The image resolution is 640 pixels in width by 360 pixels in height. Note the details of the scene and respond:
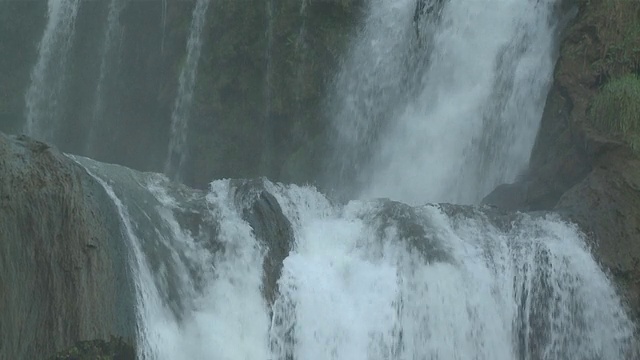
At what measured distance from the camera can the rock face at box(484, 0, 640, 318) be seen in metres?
11.9

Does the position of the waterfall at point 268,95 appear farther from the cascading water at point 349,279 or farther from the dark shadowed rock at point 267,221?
the dark shadowed rock at point 267,221

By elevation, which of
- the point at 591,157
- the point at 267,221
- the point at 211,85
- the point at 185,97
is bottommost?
the point at 267,221

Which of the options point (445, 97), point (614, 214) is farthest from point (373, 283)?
point (445, 97)

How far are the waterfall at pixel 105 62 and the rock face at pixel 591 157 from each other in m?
9.12

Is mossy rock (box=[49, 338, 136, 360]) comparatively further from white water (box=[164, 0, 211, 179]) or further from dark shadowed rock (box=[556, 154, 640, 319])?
white water (box=[164, 0, 211, 179])

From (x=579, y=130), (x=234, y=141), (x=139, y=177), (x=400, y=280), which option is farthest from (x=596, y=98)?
(x=234, y=141)

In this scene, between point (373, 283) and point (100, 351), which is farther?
point (373, 283)

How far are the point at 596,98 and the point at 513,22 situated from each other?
9.12 feet

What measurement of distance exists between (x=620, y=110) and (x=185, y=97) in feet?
27.9

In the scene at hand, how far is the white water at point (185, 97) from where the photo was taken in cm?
1845

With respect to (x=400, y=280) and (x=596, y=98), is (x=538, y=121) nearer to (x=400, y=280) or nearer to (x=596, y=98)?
(x=596, y=98)

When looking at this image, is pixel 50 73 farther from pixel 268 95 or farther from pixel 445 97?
pixel 445 97

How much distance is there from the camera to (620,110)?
12.7 m

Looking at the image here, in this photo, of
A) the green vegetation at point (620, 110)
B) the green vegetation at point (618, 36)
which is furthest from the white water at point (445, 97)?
the green vegetation at point (620, 110)
